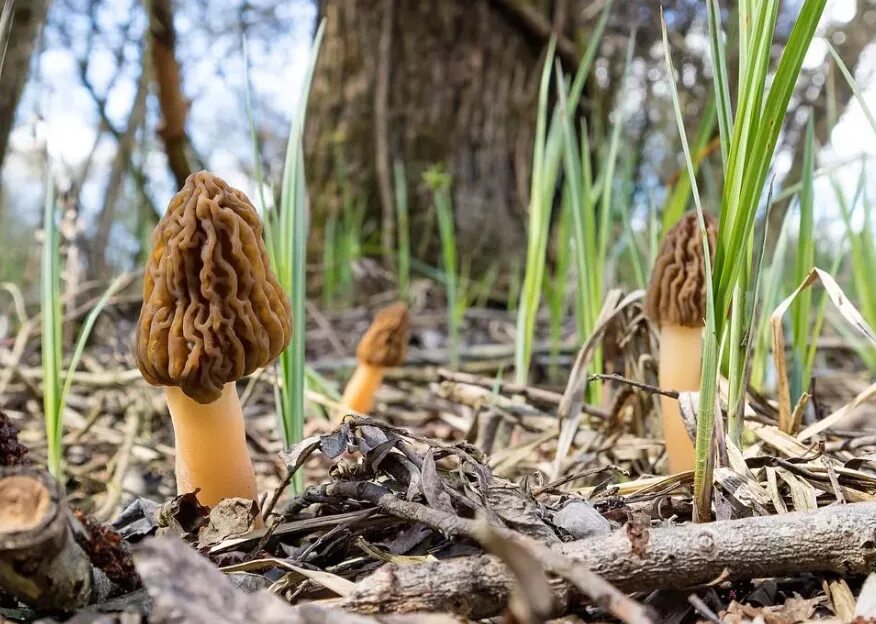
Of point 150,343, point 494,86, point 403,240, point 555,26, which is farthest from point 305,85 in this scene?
point 555,26

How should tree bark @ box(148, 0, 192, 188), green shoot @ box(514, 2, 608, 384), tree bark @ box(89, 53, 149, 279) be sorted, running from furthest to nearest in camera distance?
tree bark @ box(89, 53, 149, 279)
tree bark @ box(148, 0, 192, 188)
green shoot @ box(514, 2, 608, 384)

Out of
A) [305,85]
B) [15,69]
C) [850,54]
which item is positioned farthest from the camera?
[850,54]

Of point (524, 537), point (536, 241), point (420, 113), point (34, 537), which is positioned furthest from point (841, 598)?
point (420, 113)

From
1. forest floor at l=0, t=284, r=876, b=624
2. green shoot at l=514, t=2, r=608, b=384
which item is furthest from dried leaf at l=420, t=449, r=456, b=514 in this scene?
green shoot at l=514, t=2, r=608, b=384

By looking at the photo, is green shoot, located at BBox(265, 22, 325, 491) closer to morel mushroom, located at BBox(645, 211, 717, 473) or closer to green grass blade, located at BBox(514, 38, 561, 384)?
green grass blade, located at BBox(514, 38, 561, 384)

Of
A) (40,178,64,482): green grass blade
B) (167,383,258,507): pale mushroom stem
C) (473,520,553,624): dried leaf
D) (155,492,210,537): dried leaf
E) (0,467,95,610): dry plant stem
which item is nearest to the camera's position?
(473,520,553,624): dried leaf

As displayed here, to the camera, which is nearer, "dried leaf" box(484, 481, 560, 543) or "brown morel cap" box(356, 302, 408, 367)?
"dried leaf" box(484, 481, 560, 543)

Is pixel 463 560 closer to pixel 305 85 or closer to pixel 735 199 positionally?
pixel 735 199
